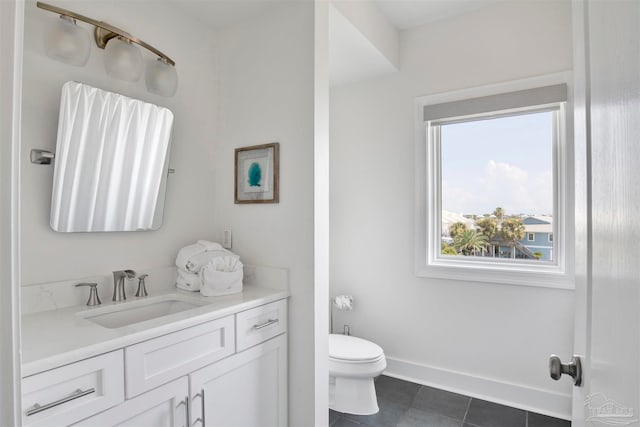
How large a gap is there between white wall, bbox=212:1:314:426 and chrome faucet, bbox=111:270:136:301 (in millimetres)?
575

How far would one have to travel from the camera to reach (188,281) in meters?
1.78

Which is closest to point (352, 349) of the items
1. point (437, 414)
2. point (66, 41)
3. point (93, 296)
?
point (437, 414)

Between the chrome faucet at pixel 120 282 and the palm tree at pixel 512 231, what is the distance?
2.24 m

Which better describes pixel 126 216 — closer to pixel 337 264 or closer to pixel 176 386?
pixel 176 386

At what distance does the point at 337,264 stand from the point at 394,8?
75.3 inches

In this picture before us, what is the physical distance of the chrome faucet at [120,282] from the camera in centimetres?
158

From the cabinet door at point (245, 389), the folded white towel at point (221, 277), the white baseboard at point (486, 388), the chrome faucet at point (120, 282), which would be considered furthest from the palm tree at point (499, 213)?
the chrome faucet at point (120, 282)

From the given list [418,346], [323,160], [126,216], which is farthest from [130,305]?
[418,346]

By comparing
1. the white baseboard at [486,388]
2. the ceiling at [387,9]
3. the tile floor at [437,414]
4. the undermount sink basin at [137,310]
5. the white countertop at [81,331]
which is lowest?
the tile floor at [437,414]

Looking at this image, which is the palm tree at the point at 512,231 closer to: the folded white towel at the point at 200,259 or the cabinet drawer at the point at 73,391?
the folded white towel at the point at 200,259

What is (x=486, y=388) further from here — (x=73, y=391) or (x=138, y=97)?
(x=138, y=97)

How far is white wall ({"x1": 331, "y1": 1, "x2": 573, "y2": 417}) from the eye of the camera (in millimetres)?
2127

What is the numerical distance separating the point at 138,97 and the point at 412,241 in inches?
77.0

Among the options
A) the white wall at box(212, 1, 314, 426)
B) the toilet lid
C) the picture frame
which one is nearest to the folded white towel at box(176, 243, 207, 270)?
the white wall at box(212, 1, 314, 426)
